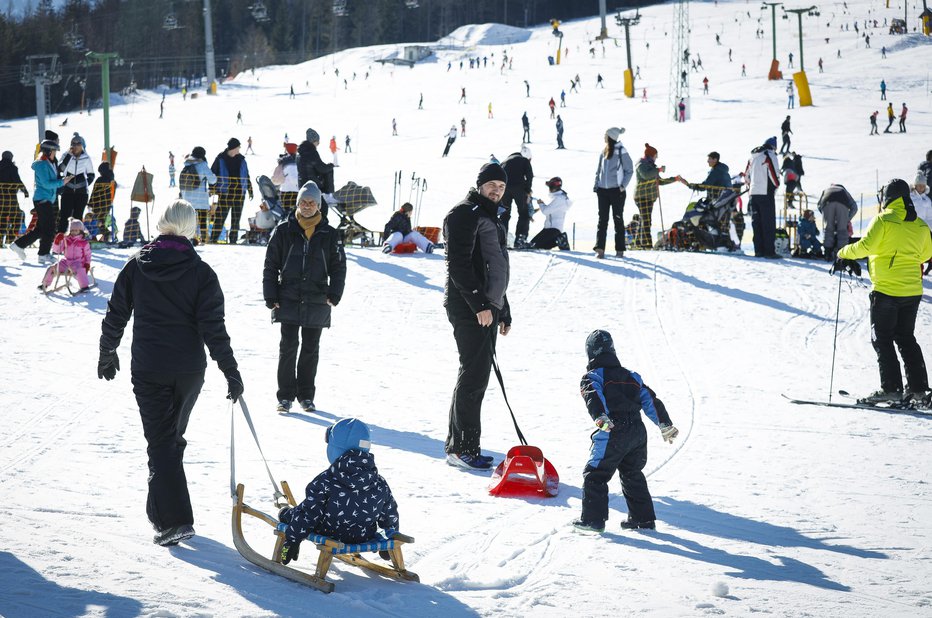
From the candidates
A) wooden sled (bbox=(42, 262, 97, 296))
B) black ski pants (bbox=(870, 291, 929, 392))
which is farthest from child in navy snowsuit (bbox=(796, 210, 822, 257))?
wooden sled (bbox=(42, 262, 97, 296))

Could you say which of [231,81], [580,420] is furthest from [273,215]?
[231,81]

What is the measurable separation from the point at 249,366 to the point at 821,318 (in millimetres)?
6217

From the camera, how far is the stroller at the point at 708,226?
14539 mm

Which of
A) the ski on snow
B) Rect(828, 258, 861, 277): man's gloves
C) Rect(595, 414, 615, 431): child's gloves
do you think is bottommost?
the ski on snow

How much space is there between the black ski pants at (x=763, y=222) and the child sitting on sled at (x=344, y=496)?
10575 mm

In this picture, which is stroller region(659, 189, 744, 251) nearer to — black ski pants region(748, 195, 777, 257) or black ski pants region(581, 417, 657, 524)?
black ski pants region(748, 195, 777, 257)

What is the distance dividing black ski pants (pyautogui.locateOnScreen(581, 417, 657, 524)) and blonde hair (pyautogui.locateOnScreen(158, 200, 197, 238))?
2.16m

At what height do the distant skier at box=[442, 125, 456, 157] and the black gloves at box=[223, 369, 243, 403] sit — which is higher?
the distant skier at box=[442, 125, 456, 157]

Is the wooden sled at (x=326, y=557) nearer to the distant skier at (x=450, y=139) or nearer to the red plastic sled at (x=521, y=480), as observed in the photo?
the red plastic sled at (x=521, y=480)

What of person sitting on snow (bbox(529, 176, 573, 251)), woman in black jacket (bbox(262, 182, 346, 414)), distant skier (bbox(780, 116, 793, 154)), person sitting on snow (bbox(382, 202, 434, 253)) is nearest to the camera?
woman in black jacket (bbox(262, 182, 346, 414))

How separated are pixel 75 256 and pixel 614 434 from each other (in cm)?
855

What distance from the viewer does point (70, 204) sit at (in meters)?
13.5

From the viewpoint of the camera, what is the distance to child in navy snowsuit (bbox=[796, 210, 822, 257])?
46.5 ft

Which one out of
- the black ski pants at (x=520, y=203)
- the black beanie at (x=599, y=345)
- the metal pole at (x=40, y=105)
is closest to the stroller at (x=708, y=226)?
the black ski pants at (x=520, y=203)
